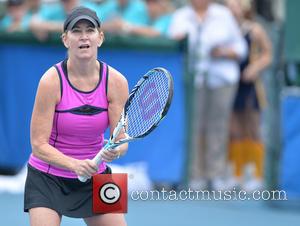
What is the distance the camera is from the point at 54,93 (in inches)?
212

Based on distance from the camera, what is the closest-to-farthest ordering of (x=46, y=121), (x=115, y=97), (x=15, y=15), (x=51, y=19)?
(x=46, y=121) → (x=115, y=97) → (x=51, y=19) → (x=15, y=15)

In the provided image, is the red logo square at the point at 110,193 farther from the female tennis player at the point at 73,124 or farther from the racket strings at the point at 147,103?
the racket strings at the point at 147,103

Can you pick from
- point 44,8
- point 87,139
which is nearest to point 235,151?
point 44,8

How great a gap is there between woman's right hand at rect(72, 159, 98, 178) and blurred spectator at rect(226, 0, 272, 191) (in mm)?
5314

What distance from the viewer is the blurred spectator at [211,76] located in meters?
10.1

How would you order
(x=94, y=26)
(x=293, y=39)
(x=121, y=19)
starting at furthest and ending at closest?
(x=121, y=19) → (x=293, y=39) → (x=94, y=26)

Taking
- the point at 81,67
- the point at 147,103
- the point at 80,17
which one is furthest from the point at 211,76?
the point at 80,17

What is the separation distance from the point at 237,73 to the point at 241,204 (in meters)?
1.49

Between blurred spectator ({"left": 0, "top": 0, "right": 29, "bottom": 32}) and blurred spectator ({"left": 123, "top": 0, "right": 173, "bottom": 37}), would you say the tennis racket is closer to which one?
blurred spectator ({"left": 123, "top": 0, "right": 173, "bottom": 37})

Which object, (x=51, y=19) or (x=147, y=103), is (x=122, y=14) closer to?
(x=51, y=19)

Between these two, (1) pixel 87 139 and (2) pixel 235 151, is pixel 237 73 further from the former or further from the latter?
(1) pixel 87 139

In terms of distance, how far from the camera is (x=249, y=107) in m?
10.7

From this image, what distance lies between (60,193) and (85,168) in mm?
351

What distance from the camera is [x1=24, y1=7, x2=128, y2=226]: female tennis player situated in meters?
5.35
